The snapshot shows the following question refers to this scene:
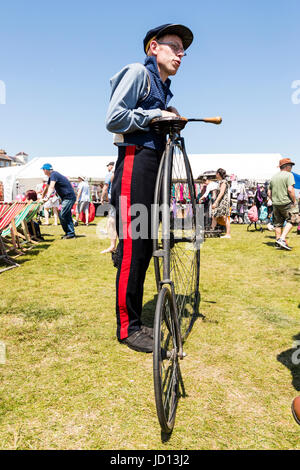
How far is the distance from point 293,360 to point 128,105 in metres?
2.23

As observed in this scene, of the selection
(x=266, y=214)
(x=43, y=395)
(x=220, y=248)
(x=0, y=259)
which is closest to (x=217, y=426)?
(x=43, y=395)

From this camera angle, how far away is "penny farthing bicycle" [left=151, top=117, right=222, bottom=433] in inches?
65.4

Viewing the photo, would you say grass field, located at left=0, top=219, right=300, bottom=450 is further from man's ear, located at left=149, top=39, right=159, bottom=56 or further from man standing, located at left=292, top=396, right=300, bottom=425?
man's ear, located at left=149, top=39, right=159, bottom=56

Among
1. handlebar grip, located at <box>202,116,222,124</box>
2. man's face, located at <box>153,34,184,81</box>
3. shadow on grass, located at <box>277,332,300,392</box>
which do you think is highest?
man's face, located at <box>153,34,184,81</box>

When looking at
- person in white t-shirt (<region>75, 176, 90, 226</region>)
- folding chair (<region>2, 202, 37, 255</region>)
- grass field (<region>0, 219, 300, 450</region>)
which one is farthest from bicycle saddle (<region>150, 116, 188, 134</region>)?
person in white t-shirt (<region>75, 176, 90, 226</region>)

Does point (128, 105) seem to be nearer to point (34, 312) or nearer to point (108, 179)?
point (34, 312)

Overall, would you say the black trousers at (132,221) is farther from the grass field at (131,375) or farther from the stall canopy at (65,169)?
the stall canopy at (65,169)

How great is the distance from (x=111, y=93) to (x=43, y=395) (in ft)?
6.91

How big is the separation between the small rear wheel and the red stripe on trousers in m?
0.54

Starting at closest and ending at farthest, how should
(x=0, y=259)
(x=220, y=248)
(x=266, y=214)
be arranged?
(x=0, y=259) → (x=220, y=248) → (x=266, y=214)

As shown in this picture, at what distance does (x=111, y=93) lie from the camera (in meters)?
2.40

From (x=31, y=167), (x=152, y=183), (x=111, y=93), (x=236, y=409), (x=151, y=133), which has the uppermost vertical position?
(x=31, y=167)

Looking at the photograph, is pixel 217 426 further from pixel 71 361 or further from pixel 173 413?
pixel 71 361

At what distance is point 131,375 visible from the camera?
2.20m
